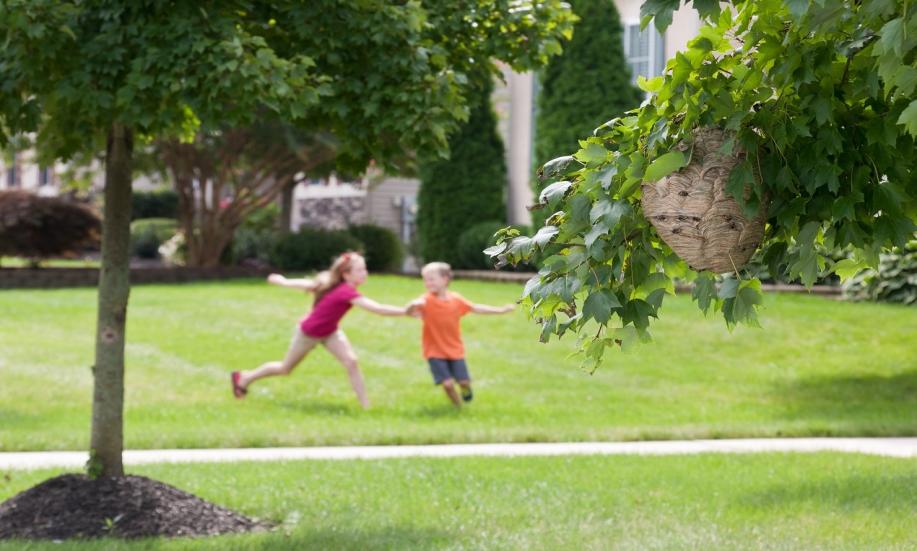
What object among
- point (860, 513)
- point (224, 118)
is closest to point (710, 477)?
point (860, 513)

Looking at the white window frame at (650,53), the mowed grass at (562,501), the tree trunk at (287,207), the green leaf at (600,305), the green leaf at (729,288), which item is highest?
the white window frame at (650,53)

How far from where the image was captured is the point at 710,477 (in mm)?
8492

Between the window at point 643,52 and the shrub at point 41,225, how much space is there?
36.1ft

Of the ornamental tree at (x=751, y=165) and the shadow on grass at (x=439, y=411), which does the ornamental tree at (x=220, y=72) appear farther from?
the shadow on grass at (x=439, y=411)

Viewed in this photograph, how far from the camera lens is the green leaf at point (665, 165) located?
348cm

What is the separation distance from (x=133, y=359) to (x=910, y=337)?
898cm

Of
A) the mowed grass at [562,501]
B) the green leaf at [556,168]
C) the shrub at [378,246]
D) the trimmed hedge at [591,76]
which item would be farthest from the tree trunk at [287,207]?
the green leaf at [556,168]

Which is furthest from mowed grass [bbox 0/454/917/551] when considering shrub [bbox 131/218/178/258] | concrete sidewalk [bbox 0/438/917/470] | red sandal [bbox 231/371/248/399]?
shrub [bbox 131/218/178/258]

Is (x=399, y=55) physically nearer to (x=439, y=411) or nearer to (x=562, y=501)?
(x=562, y=501)

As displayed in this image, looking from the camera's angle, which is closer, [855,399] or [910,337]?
[855,399]

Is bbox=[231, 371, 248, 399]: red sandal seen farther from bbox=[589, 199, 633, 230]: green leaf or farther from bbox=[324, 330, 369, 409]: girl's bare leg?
bbox=[589, 199, 633, 230]: green leaf

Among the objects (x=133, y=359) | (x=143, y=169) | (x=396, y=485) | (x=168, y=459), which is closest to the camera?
(x=396, y=485)

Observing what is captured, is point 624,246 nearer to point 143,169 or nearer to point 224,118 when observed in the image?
point 224,118

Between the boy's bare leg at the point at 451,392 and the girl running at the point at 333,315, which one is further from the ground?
the girl running at the point at 333,315
